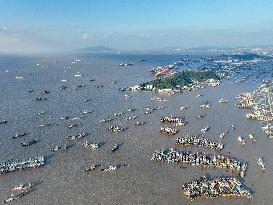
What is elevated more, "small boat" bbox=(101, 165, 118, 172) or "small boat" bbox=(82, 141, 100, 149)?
"small boat" bbox=(82, 141, 100, 149)

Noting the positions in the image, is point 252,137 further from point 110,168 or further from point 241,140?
point 110,168

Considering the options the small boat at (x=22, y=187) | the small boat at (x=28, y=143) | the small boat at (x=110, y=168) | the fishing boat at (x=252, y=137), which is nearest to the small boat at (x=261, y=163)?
the fishing boat at (x=252, y=137)

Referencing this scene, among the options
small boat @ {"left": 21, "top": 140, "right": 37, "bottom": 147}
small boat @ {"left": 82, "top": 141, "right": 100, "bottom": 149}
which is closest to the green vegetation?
small boat @ {"left": 82, "top": 141, "right": 100, "bottom": 149}

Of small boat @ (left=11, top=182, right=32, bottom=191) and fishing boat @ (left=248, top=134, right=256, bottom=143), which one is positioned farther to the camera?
fishing boat @ (left=248, top=134, right=256, bottom=143)

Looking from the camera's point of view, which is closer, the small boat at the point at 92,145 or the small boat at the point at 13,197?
the small boat at the point at 13,197

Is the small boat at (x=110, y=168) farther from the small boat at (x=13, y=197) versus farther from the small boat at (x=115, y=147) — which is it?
the small boat at (x=13, y=197)

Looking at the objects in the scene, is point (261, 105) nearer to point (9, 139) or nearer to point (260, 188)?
point (260, 188)

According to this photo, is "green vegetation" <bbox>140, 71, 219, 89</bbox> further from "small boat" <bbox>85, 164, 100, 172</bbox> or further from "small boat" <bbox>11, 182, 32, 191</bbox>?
"small boat" <bbox>11, 182, 32, 191</bbox>
